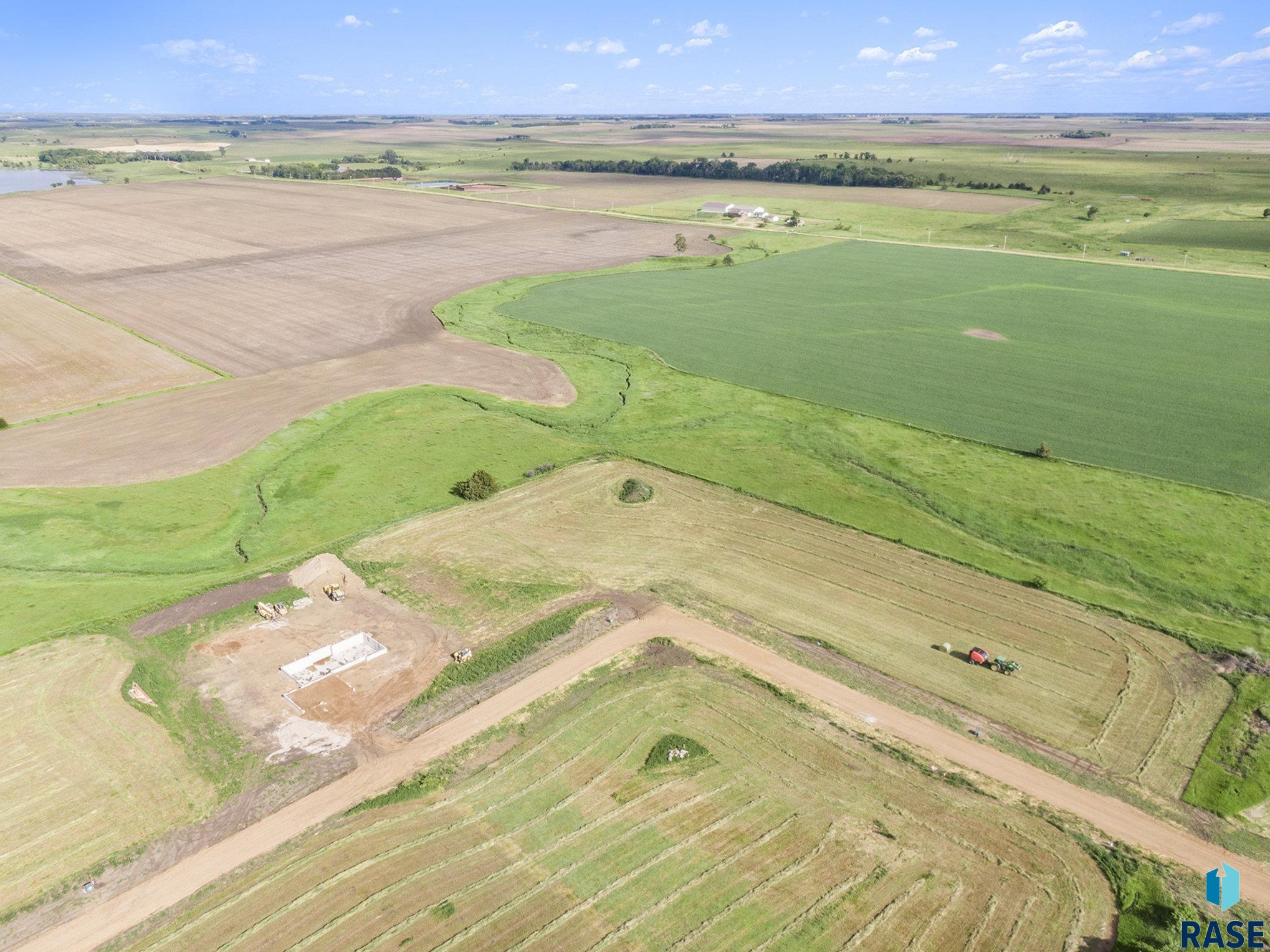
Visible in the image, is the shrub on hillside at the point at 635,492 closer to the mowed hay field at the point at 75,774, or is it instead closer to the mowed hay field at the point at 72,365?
the mowed hay field at the point at 75,774

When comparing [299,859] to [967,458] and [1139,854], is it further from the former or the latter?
[967,458]

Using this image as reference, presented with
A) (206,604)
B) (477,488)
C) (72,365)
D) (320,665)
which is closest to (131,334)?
(72,365)

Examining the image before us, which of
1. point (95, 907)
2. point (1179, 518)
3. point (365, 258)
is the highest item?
point (365, 258)

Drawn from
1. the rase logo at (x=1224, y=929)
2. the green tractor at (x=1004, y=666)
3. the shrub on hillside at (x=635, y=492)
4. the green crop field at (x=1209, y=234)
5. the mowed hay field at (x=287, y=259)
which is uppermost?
the green crop field at (x=1209, y=234)

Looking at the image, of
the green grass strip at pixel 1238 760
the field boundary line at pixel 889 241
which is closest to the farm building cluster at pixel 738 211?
the field boundary line at pixel 889 241

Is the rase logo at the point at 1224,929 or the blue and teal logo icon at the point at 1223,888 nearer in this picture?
the rase logo at the point at 1224,929

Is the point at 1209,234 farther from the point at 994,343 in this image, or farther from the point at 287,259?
the point at 287,259

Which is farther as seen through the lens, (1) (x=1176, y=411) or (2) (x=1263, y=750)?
(1) (x=1176, y=411)

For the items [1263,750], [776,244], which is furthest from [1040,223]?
[1263,750]
